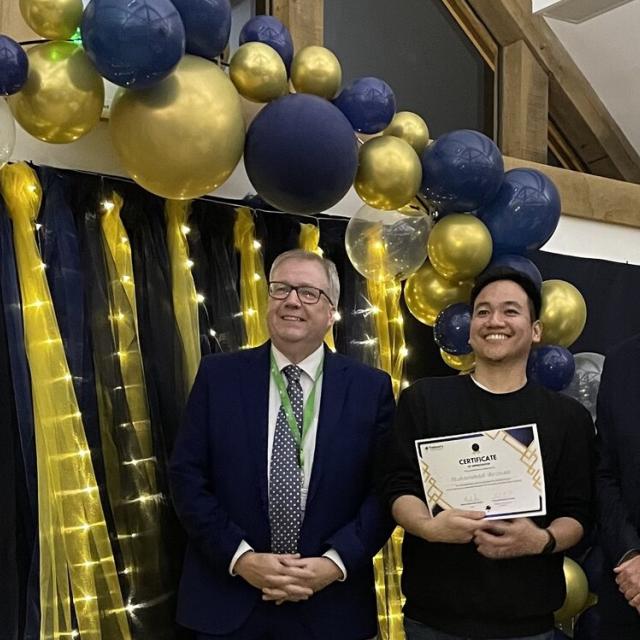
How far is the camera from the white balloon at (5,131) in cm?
228

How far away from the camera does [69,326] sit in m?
2.69

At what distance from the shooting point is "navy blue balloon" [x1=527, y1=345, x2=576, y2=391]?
307cm

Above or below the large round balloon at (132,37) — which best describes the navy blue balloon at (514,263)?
below

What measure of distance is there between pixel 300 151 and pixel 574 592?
1582 mm

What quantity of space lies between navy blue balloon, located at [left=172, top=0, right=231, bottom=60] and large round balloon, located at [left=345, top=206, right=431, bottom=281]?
794 mm

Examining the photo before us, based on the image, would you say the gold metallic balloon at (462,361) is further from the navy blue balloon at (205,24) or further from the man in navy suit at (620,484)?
the navy blue balloon at (205,24)

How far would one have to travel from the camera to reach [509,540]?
2064 millimetres

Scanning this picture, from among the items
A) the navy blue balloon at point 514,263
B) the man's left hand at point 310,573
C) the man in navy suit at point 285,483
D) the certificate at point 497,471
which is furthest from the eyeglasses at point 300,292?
the navy blue balloon at point 514,263

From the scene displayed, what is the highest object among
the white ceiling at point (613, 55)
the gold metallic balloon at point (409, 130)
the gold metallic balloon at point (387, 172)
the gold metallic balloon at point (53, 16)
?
the white ceiling at point (613, 55)

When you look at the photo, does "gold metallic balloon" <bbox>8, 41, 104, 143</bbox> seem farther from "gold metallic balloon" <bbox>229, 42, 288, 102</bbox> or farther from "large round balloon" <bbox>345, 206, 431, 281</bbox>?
"large round balloon" <bbox>345, 206, 431, 281</bbox>

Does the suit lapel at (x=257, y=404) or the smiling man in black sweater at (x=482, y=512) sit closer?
the smiling man in black sweater at (x=482, y=512)

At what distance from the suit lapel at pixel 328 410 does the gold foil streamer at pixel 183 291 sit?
611 millimetres

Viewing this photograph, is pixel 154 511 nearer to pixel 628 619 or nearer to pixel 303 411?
pixel 303 411

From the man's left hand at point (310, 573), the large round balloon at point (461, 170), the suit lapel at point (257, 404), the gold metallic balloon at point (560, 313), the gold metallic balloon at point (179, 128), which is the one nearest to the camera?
the man's left hand at point (310, 573)
